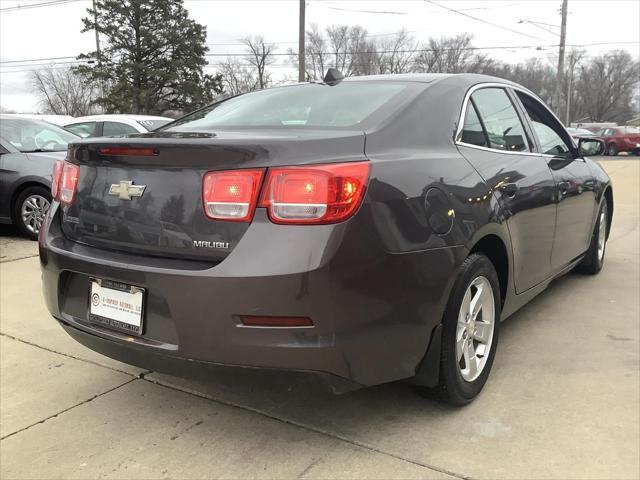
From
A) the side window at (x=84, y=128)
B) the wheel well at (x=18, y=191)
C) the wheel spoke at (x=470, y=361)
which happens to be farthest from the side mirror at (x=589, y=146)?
the side window at (x=84, y=128)

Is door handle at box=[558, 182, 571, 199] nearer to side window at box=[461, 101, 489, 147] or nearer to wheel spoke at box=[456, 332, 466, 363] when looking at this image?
side window at box=[461, 101, 489, 147]

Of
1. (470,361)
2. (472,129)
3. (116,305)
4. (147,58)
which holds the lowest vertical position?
(470,361)

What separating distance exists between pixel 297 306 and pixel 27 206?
5.90m

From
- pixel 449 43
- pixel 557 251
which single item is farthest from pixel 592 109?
pixel 557 251

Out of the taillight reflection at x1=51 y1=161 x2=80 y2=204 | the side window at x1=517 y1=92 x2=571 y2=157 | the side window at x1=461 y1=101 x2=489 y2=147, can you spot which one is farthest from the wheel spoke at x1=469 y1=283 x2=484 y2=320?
the taillight reflection at x1=51 y1=161 x2=80 y2=204

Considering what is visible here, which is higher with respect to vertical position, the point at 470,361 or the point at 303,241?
the point at 303,241

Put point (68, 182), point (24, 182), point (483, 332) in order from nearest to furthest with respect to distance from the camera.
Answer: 1. point (68, 182)
2. point (483, 332)
3. point (24, 182)

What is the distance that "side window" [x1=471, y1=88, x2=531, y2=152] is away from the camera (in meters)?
3.18

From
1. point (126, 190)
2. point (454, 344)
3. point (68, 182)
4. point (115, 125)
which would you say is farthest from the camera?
point (115, 125)

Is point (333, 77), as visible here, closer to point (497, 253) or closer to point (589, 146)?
point (497, 253)

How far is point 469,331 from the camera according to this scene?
280 centimetres

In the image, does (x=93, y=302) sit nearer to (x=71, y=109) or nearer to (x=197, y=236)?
(x=197, y=236)

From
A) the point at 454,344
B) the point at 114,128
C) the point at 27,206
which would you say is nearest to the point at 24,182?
the point at 27,206

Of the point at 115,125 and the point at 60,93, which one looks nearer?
the point at 115,125
